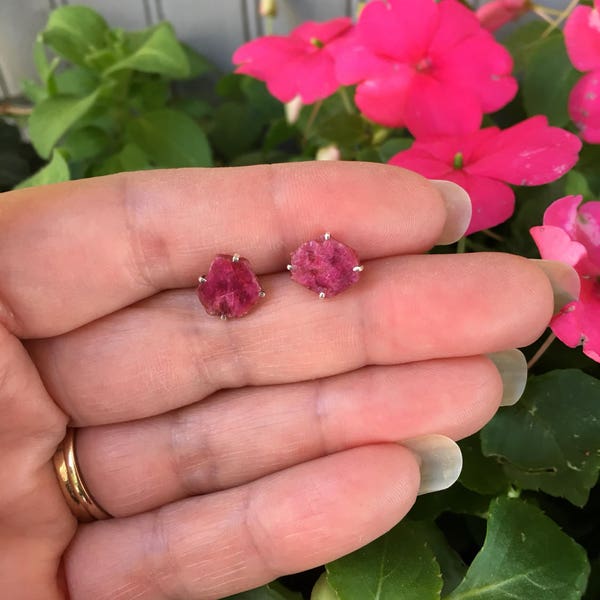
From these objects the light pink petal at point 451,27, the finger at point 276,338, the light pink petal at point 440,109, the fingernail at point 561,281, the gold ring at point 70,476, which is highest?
the light pink petal at point 451,27

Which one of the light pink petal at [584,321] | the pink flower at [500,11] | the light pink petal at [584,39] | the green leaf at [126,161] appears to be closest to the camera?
the light pink petal at [584,321]

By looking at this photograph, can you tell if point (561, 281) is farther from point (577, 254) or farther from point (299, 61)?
point (299, 61)

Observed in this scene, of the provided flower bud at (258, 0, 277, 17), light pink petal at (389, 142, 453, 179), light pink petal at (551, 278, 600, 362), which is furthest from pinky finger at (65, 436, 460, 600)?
flower bud at (258, 0, 277, 17)

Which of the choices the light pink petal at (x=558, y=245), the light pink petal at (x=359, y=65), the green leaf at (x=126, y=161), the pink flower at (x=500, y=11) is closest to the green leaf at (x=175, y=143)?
the green leaf at (x=126, y=161)

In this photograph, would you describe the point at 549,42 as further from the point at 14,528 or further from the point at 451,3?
the point at 14,528

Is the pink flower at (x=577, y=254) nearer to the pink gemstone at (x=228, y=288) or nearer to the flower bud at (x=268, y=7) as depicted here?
the pink gemstone at (x=228, y=288)

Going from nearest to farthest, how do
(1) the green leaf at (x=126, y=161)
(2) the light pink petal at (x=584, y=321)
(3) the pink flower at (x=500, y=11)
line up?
1. (2) the light pink petal at (x=584, y=321)
2. (3) the pink flower at (x=500, y=11)
3. (1) the green leaf at (x=126, y=161)

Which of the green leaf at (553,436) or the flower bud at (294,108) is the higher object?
the flower bud at (294,108)
